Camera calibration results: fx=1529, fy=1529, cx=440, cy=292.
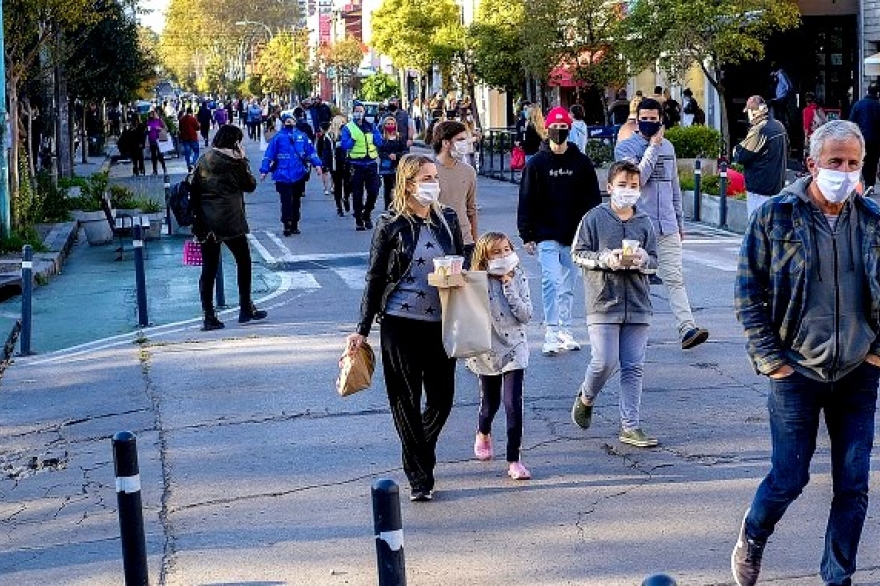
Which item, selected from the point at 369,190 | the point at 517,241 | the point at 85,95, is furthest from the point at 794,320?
the point at 85,95

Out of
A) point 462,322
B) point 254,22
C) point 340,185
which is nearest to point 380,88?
point 340,185

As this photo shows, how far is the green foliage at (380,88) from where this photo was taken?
236 feet

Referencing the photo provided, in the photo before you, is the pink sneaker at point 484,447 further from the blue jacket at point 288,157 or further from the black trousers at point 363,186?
the black trousers at point 363,186

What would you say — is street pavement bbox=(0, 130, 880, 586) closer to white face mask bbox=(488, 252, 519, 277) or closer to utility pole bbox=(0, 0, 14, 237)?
white face mask bbox=(488, 252, 519, 277)

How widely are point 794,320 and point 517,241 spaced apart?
572 inches

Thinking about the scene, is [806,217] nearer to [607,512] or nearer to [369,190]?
[607,512]

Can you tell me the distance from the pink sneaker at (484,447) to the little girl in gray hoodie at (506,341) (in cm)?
29

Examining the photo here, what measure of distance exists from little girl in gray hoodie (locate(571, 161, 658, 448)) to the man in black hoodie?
2.30 m

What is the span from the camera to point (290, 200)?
73.0 feet

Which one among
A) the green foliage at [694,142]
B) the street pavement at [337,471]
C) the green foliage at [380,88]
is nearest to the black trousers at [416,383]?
the street pavement at [337,471]

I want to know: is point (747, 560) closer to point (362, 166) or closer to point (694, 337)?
point (694, 337)

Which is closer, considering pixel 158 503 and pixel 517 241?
pixel 158 503

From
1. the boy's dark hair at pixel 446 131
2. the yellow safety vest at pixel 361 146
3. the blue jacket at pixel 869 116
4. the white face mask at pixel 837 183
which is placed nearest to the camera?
the white face mask at pixel 837 183

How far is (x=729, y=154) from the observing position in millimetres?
29344
